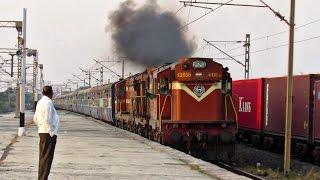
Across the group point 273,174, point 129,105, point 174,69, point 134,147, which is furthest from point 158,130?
point 129,105

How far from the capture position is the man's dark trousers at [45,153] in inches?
408

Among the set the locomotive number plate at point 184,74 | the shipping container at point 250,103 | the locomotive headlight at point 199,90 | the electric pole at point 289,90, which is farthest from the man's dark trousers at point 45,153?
the shipping container at point 250,103

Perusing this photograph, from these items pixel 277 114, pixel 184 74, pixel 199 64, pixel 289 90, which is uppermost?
pixel 199 64

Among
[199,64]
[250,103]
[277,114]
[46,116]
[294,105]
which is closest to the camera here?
[46,116]

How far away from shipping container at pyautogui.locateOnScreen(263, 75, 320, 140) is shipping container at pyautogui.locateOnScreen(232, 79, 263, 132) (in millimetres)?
494

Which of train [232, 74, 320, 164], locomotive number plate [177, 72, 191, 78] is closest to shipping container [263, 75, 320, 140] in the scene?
train [232, 74, 320, 164]

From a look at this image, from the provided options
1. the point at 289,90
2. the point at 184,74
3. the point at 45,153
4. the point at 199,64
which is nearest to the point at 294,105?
the point at 199,64

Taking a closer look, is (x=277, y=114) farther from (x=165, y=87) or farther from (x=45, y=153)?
(x=45, y=153)

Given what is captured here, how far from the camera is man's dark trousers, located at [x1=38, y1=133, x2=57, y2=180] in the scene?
10359 mm

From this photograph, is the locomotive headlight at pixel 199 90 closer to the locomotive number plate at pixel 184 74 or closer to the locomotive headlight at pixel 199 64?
the locomotive number plate at pixel 184 74

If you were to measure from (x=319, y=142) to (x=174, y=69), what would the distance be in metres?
5.40

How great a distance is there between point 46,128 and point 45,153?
46cm

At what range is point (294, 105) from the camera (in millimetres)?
21953

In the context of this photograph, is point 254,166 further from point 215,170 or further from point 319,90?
point 215,170
